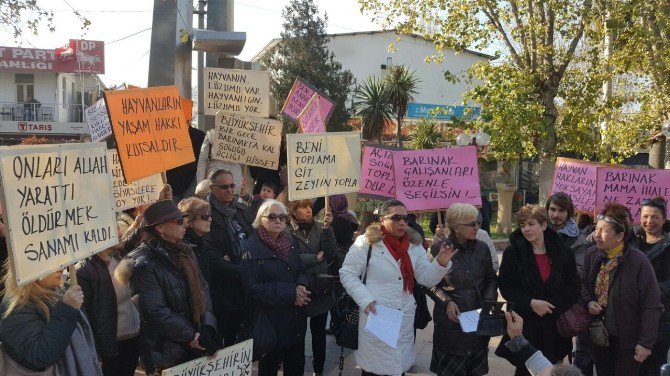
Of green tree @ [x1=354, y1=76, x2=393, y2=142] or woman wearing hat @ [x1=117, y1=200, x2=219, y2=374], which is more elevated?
green tree @ [x1=354, y1=76, x2=393, y2=142]

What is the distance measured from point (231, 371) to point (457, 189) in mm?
2763

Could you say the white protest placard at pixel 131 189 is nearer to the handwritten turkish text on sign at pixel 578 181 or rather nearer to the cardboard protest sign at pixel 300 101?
the cardboard protest sign at pixel 300 101

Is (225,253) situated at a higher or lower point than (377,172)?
lower

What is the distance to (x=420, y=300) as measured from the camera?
17.6 feet

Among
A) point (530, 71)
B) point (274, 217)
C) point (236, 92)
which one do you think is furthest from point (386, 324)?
point (530, 71)

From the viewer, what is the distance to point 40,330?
3.27 meters

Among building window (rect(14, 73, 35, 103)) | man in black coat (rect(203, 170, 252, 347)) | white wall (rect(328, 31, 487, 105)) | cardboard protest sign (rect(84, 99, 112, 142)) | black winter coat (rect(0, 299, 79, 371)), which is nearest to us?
black winter coat (rect(0, 299, 79, 371))

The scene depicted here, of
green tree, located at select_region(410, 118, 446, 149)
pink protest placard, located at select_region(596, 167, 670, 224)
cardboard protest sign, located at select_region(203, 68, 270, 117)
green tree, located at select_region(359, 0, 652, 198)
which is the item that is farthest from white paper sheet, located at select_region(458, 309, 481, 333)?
green tree, located at select_region(410, 118, 446, 149)

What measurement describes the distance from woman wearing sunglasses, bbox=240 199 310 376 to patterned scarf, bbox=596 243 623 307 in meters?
2.19

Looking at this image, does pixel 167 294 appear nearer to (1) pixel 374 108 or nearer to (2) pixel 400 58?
(1) pixel 374 108

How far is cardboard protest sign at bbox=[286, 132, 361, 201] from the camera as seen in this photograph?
5.99 m

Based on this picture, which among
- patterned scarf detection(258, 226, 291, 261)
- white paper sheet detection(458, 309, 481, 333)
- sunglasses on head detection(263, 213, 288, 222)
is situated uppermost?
sunglasses on head detection(263, 213, 288, 222)

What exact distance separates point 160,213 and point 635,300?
3.36 meters

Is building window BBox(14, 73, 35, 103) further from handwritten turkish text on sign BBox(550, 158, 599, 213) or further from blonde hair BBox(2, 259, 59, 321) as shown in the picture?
blonde hair BBox(2, 259, 59, 321)
